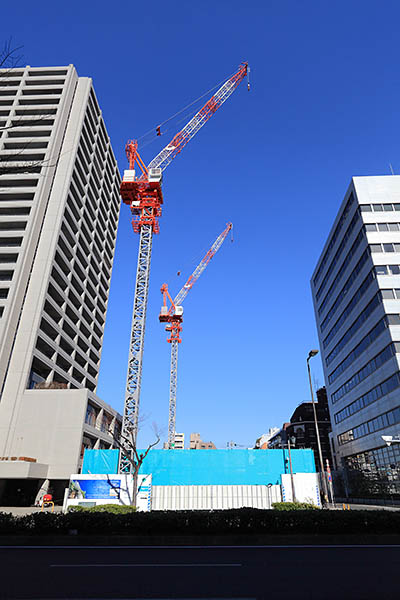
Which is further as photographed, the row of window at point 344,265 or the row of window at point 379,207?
the row of window at point 344,265

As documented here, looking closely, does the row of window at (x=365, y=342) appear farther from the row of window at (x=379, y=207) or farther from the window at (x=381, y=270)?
the row of window at (x=379, y=207)

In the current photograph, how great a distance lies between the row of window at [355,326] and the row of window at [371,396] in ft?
30.5

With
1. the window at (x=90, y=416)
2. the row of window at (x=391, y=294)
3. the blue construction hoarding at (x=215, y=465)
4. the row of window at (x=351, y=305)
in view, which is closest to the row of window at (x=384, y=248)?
the row of window at (x=351, y=305)

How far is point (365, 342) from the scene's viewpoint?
170 feet

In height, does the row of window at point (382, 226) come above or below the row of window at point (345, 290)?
above

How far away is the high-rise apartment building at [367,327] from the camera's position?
4541cm

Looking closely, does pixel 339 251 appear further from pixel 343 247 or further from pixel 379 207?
pixel 379 207

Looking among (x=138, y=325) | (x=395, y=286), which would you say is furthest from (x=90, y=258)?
(x=395, y=286)

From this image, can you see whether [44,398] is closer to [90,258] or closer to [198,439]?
[90,258]

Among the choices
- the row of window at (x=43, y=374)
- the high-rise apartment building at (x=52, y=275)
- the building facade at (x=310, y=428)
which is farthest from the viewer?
the building facade at (x=310, y=428)

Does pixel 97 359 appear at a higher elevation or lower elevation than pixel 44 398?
higher

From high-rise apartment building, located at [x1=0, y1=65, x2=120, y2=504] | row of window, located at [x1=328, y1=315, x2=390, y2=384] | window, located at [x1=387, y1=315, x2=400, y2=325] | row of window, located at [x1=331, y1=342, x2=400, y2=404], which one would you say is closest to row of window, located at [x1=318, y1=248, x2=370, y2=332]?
row of window, located at [x1=328, y1=315, x2=390, y2=384]

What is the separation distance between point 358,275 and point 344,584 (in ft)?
168

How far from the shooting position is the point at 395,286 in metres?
46.8
